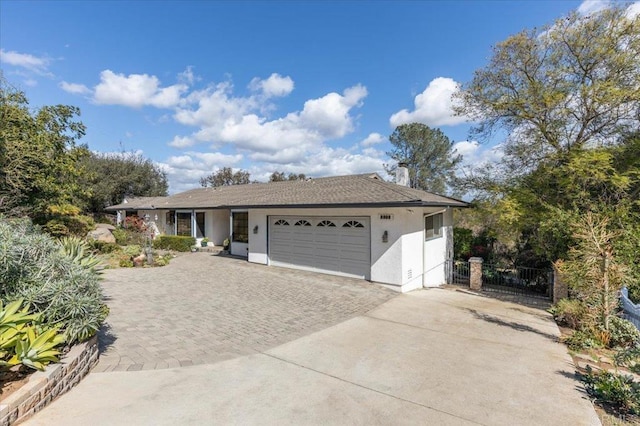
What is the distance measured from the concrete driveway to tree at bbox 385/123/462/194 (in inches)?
1022

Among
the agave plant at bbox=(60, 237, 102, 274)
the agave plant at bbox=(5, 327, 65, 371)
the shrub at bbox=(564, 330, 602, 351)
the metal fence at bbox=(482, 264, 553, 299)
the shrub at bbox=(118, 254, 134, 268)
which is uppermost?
the agave plant at bbox=(60, 237, 102, 274)

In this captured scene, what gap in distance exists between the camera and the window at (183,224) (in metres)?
21.3

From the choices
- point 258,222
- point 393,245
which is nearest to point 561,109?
point 393,245

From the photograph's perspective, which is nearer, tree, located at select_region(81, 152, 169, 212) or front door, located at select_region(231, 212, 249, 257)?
front door, located at select_region(231, 212, 249, 257)

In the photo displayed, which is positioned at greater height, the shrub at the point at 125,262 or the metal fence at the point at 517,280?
the shrub at the point at 125,262

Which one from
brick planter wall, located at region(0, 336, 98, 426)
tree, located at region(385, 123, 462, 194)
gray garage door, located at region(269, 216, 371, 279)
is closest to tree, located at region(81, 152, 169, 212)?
gray garage door, located at region(269, 216, 371, 279)

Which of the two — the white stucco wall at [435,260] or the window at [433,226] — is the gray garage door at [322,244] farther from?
the window at [433,226]

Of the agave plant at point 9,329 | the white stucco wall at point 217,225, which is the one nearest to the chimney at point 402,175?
the white stucco wall at point 217,225

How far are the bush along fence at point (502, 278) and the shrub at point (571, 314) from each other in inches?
124

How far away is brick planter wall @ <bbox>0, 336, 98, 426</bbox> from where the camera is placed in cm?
312

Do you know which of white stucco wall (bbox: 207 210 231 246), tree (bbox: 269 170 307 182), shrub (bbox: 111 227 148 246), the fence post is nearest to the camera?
the fence post

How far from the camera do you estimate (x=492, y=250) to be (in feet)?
55.7

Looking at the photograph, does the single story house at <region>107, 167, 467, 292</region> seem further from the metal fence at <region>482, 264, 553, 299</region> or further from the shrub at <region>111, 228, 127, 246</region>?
the shrub at <region>111, 228, 127, 246</region>

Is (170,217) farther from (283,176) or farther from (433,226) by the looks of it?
(283,176)
